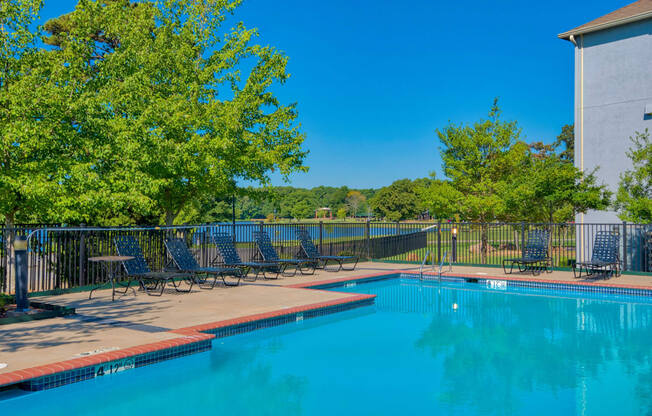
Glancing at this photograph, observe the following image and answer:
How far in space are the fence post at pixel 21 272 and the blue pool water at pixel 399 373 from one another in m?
3.15

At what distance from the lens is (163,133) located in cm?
1420

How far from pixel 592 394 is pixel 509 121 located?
1952cm

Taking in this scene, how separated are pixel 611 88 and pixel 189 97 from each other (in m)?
14.1

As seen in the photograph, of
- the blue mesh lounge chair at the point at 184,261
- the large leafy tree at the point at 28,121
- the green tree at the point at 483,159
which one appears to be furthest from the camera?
the green tree at the point at 483,159

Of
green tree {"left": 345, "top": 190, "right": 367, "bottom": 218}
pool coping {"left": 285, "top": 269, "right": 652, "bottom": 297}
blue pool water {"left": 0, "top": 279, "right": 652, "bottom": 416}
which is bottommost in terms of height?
blue pool water {"left": 0, "top": 279, "right": 652, "bottom": 416}

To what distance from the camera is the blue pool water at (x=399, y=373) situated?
5.46m

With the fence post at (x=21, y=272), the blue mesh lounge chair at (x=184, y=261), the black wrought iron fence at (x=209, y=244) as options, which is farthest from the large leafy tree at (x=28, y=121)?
the blue mesh lounge chair at (x=184, y=261)

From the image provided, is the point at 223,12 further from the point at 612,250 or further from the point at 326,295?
the point at 612,250

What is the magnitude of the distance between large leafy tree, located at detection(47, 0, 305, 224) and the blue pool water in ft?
20.8

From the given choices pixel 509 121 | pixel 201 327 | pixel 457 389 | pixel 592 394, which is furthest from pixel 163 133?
pixel 509 121

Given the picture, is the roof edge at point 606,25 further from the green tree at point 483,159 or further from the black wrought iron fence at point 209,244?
the black wrought iron fence at point 209,244

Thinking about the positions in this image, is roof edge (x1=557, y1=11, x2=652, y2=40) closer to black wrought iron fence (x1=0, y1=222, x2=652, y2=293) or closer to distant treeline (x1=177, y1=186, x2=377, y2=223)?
black wrought iron fence (x1=0, y1=222, x2=652, y2=293)

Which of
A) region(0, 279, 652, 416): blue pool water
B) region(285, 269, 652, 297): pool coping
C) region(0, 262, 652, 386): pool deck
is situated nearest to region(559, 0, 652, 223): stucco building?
region(0, 262, 652, 386): pool deck

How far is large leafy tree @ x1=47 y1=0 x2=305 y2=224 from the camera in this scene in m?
13.3
